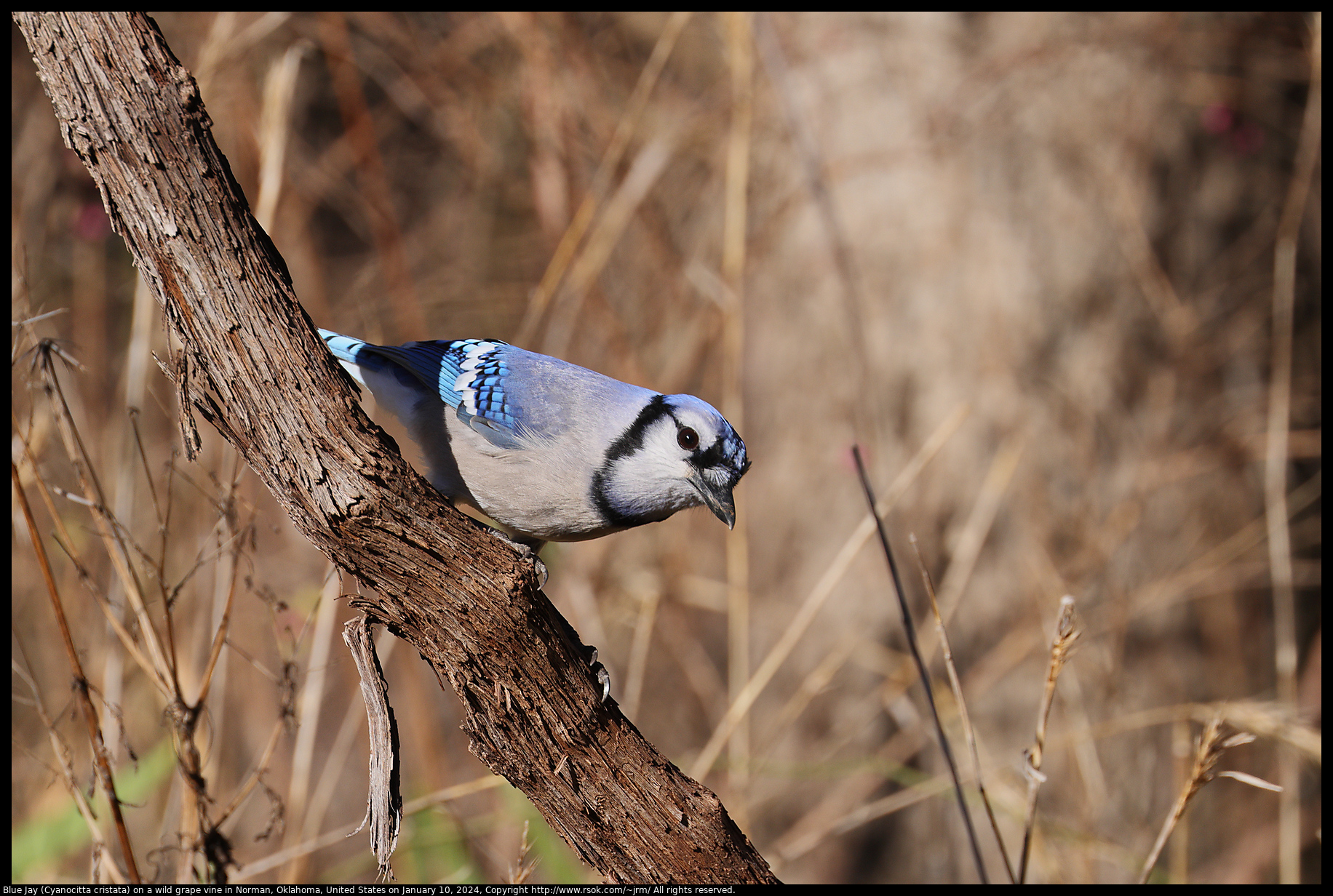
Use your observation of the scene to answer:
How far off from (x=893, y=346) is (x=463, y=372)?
3.26 metres

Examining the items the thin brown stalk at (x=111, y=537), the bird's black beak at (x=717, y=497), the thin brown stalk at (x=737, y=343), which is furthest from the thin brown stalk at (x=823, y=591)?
the thin brown stalk at (x=111, y=537)

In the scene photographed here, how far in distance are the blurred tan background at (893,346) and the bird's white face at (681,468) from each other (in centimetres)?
204

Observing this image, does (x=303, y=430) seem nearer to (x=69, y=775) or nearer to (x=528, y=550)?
(x=528, y=550)

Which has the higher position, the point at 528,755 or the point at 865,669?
the point at 865,669

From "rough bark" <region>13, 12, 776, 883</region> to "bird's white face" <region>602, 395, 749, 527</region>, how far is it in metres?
0.49

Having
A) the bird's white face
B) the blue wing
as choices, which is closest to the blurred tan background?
the blue wing

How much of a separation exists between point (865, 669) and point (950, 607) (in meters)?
2.10

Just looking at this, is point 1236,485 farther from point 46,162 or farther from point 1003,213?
point 46,162

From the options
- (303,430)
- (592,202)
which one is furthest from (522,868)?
(592,202)

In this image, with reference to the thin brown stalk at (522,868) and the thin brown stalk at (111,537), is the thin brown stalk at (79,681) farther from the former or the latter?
the thin brown stalk at (522,868)

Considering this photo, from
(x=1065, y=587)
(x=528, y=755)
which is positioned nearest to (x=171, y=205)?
(x=528, y=755)

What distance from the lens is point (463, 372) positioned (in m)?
2.41

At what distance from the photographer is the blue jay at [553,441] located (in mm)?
2105

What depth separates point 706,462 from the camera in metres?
2.11
